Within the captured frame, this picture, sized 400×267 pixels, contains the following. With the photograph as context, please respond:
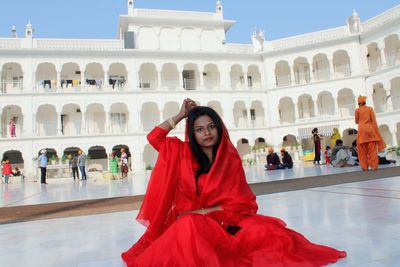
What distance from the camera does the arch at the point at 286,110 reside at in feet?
99.1

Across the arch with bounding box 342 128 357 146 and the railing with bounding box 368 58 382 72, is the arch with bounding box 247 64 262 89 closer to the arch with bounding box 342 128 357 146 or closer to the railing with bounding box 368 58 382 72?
the arch with bounding box 342 128 357 146

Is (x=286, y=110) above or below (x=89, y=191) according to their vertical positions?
above

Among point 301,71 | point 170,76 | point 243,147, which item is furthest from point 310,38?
point 170,76

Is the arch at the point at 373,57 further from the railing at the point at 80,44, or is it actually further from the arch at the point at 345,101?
the railing at the point at 80,44

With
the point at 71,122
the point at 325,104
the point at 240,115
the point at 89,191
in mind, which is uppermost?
the point at 325,104

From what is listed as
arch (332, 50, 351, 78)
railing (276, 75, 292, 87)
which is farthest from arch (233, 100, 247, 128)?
arch (332, 50, 351, 78)

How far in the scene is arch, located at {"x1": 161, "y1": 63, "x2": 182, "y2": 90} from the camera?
95.3ft

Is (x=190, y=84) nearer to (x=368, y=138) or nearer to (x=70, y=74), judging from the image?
(x=70, y=74)

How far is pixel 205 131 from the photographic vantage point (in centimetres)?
220

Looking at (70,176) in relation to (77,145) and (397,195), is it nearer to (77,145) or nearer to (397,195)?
(77,145)

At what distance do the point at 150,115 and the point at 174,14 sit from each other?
28.9ft

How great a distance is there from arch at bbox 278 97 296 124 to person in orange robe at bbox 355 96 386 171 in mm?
22163

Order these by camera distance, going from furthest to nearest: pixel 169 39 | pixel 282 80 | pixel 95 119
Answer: pixel 282 80, pixel 169 39, pixel 95 119

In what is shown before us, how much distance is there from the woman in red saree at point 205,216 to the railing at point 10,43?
2680cm
